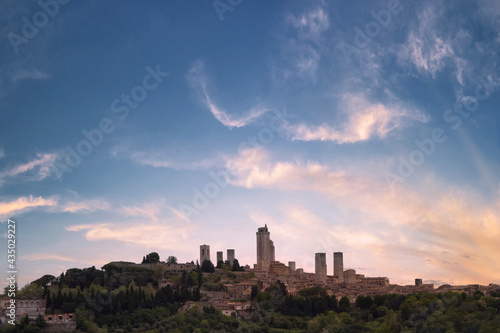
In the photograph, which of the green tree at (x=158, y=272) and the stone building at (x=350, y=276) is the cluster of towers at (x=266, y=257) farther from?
the green tree at (x=158, y=272)

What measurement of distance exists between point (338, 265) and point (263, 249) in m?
9.95

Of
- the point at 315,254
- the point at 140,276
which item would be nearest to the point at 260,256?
the point at 315,254

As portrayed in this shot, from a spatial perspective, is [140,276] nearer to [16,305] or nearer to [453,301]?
[16,305]

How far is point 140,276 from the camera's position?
5569 cm

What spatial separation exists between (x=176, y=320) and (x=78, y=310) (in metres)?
7.53

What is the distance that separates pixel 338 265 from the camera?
71438 mm

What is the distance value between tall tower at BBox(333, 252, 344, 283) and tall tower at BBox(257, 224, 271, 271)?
8.64m

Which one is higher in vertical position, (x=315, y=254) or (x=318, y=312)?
(x=315, y=254)

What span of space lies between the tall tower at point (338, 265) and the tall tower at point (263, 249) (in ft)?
28.3

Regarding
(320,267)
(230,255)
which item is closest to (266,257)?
(230,255)

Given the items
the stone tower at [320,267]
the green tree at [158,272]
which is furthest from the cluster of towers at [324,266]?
the green tree at [158,272]

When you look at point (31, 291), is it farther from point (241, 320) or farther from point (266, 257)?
point (266, 257)

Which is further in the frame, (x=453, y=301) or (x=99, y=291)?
(x=99, y=291)

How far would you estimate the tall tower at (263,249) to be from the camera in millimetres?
72062
